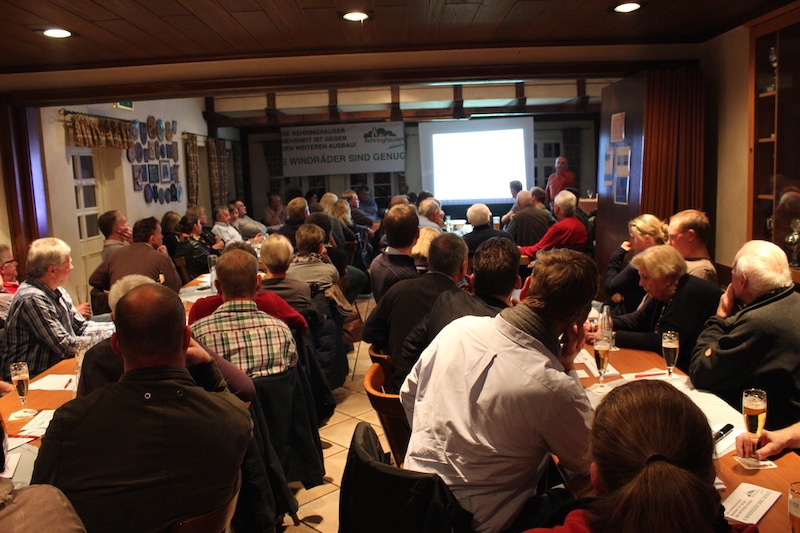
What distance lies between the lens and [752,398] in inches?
75.3

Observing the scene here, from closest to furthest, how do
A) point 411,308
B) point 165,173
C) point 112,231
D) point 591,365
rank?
point 591,365 → point 411,308 → point 112,231 → point 165,173

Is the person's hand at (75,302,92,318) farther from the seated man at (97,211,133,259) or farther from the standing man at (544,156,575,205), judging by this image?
the standing man at (544,156,575,205)

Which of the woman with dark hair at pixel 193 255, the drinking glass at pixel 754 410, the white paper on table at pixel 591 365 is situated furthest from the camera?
the woman with dark hair at pixel 193 255

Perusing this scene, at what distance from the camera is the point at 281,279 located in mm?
3867

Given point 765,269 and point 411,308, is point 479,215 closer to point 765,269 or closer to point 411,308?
point 411,308

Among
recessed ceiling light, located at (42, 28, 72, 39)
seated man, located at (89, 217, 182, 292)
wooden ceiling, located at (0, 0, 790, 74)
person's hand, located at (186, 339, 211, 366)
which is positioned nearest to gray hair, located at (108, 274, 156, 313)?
person's hand, located at (186, 339, 211, 366)

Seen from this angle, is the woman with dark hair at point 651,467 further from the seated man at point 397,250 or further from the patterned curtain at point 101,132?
the patterned curtain at point 101,132

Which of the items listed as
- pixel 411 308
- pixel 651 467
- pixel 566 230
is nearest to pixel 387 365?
pixel 411 308

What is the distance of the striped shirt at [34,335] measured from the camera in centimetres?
327

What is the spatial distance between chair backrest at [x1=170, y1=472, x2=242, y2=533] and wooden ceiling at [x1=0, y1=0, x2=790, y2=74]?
2695 millimetres

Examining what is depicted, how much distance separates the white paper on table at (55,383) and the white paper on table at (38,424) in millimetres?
294

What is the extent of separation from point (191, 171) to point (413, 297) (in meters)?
7.72

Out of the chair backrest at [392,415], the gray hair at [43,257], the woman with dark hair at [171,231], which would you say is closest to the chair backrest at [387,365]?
the chair backrest at [392,415]

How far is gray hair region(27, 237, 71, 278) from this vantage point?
11.1 ft
